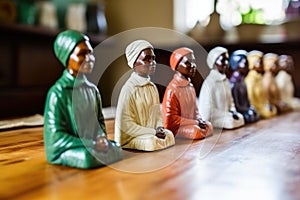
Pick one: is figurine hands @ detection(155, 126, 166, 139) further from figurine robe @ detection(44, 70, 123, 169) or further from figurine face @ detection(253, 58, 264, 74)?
figurine face @ detection(253, 58, 264, 74)

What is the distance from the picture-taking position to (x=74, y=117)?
2.14 feet

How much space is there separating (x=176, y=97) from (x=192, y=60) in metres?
0.09

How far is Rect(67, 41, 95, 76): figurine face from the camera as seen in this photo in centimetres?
66

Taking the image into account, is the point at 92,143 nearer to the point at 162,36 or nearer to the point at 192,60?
the point at 192,60

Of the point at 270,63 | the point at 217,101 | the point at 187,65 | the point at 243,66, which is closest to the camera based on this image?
the point at 187,65

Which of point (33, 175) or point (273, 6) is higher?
point (273, 6)

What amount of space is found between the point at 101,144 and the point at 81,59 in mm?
152

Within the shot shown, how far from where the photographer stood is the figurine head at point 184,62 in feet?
2.85

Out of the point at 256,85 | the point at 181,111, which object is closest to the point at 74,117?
the point at 181,111

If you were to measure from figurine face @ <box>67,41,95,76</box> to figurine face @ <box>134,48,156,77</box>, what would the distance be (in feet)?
0.41

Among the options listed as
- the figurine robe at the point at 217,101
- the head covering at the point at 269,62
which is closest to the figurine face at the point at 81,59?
the figurine robe at the point at 217,101


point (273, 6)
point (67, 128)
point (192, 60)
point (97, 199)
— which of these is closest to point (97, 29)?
point (273, 6)

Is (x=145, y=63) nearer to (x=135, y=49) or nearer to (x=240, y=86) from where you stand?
(x=135, y=49)

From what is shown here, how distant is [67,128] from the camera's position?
0.66 m
